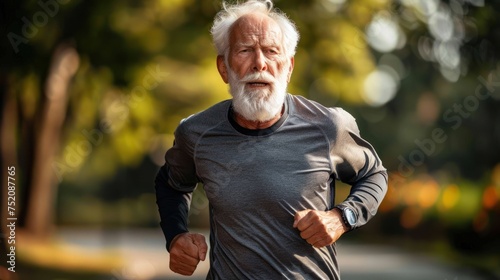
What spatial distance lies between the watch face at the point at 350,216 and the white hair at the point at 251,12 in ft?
2.09

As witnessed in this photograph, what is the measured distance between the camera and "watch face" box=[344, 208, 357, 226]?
363 cm

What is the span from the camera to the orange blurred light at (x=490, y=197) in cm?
1719

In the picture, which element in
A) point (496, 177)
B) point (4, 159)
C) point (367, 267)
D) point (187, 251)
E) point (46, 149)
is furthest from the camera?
point (46, 149)

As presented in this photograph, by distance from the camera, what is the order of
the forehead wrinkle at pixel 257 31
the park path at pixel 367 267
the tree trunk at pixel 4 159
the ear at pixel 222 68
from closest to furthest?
1. the forehead wrinkle at pixel 257 31
2. the ear at pixel 222 68
3. the tree trunk at pixel 4 159
4. the park path at pixel 367 267

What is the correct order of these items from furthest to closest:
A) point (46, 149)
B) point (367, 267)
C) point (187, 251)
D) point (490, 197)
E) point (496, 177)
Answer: point (46, 149), point (367, 267), point (496, 177), point (490, 197), point (187, 251)

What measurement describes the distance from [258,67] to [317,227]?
649 mm

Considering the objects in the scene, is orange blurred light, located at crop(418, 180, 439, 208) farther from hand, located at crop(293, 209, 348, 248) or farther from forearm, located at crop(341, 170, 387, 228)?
hand, located at crop(293, 209, 348, 248)

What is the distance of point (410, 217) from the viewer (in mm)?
28797

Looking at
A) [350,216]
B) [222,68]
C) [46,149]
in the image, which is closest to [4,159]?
[46,149]

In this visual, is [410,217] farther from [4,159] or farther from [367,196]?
[367,196]

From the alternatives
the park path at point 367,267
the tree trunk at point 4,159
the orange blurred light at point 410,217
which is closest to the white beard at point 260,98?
the tree trunk at point 4,159

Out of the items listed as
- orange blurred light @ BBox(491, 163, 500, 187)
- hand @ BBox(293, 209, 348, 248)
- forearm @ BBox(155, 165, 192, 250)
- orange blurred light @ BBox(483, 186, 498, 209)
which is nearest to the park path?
orange blurred light @ BBox(483, 186, 498, 209)

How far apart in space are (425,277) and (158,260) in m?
6.06

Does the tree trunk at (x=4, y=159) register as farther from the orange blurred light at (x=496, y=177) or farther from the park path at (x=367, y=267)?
the orange blurred light at (x=496, y=177)
